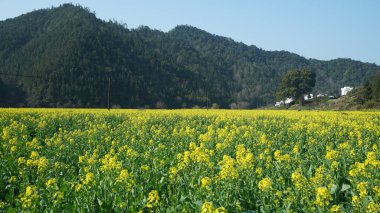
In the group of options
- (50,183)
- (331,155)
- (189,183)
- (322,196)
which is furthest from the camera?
(331,155)

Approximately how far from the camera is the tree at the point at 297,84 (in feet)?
335

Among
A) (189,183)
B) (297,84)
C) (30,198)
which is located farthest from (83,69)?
(30,198)

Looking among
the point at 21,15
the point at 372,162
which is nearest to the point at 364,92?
the point at 372,162

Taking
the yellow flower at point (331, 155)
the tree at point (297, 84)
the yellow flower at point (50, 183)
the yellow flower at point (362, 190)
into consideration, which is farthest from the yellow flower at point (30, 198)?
the tree at point (297, 84)

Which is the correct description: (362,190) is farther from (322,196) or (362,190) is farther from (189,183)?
(189,183)

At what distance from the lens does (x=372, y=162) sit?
6.82 metres

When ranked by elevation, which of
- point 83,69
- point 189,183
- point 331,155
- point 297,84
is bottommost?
point 189,183

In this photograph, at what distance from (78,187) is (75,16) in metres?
156

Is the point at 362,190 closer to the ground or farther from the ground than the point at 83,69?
closer to the ground

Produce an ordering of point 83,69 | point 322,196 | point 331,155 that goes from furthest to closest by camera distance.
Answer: point 83,69 < point 331,155 < point 322,196

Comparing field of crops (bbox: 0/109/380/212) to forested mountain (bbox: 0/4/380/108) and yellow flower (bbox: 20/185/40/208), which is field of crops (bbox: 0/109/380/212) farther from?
forested mountain (bbox: 0/4/380/108)

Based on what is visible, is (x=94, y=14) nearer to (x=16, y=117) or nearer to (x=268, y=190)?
(x=16, y=117)

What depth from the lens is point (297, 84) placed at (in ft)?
339

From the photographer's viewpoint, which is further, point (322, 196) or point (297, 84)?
point (297, 84)
